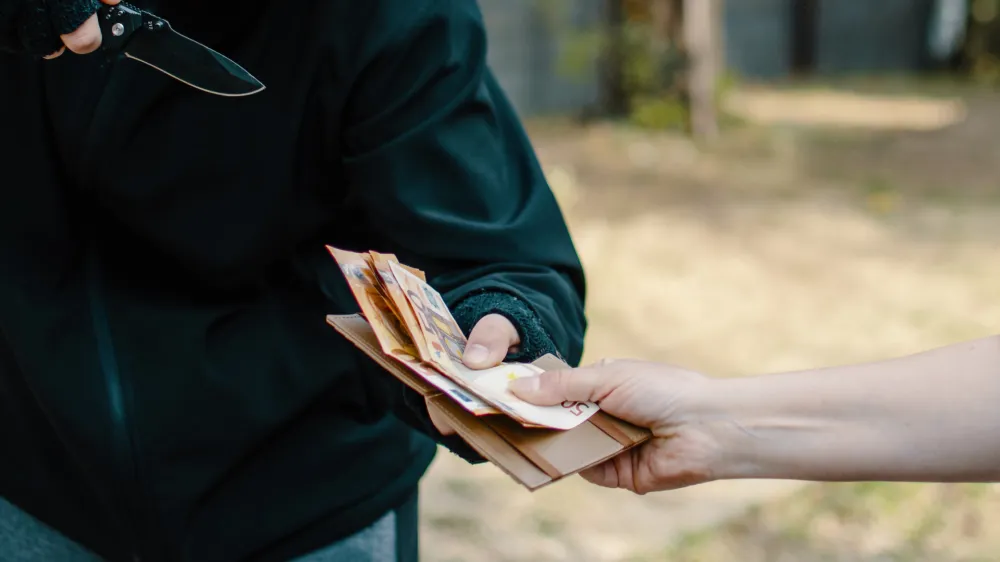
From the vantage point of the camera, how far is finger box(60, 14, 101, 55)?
3.45 ft

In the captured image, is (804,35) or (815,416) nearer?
(815,416)

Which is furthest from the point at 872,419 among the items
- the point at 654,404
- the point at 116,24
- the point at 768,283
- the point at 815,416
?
the point at 768,283

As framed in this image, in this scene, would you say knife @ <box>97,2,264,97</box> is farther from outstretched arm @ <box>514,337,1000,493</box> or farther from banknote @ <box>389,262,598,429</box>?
outstretched arm @ <box>514,337,1000,493</box>

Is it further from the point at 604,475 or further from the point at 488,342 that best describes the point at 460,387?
the point at 604,475

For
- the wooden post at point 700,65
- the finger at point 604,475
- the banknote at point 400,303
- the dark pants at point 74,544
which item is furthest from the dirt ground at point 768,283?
the banknote at point 400,303

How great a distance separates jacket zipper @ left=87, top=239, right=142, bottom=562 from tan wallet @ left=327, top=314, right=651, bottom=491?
0.27 meters

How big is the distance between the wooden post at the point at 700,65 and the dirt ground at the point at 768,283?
223mm

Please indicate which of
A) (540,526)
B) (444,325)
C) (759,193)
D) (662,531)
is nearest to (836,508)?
(662,531)

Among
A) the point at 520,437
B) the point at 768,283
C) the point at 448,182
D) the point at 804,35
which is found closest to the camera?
the point at 520,437

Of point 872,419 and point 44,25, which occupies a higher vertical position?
point 44,25

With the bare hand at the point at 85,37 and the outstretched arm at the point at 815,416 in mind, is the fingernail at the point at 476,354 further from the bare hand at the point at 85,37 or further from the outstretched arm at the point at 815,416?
the bare hand at the point at 85,37

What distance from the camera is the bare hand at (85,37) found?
1051 millimetres

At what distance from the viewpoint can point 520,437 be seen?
117 cm

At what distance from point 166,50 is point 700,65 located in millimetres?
8078
